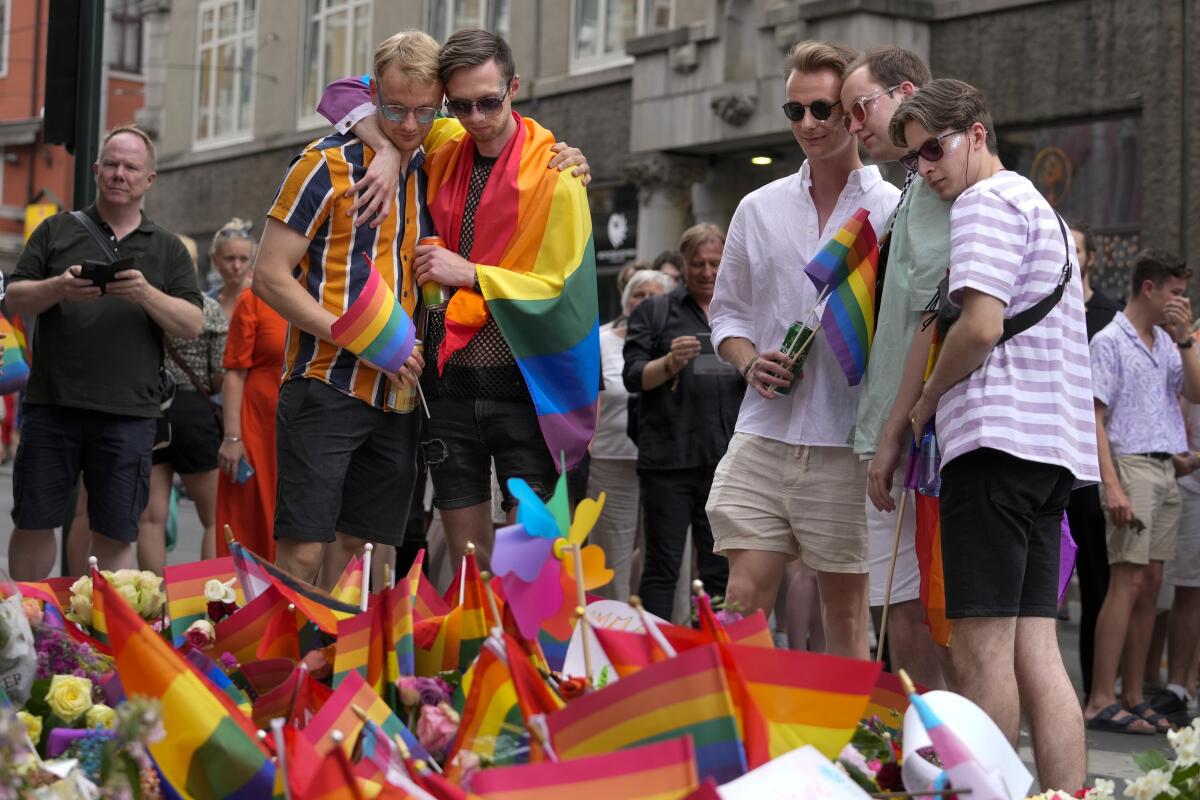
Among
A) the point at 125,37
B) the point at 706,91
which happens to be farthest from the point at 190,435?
the point at 125,37

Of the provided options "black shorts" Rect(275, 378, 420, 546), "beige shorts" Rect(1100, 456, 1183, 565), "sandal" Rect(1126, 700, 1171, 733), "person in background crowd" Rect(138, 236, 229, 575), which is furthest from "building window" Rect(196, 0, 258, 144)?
"black shorts" Rect(275, 378, 420, 546)

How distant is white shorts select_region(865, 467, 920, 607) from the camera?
466 centimetres

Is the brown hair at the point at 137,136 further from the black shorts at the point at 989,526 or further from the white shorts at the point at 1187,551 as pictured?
the white shorts at the point at 1187,551

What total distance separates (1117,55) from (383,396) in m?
9.64

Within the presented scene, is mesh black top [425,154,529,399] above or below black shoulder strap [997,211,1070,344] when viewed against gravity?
below

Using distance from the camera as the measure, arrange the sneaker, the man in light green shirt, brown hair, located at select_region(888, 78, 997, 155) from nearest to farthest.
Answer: brown hair, located at select_region(888, 78, 997, 155), the man in light green shirt, the sneaker

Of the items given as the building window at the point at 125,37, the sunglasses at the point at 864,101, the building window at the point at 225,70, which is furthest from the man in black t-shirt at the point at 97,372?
the building window at the point at 125,37

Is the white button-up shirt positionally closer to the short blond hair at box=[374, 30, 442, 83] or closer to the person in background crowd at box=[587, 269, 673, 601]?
the short blond hair at box=[374, 30, 442, 83]

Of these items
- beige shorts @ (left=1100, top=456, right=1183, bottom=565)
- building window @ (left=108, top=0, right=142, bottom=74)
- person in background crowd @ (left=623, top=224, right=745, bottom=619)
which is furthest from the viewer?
building window @ (left=108, top=0, right=142, bottom=74)

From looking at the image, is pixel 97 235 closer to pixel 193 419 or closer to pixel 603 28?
pixel 193 419

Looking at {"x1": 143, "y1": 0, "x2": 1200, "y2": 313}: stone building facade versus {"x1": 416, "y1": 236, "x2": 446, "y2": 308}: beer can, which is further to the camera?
{"x1": 143, "y1": 0, "x2": 1200, "y2": 313}: stone building facade

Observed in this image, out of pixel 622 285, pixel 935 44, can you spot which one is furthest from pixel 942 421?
pixel 935 44

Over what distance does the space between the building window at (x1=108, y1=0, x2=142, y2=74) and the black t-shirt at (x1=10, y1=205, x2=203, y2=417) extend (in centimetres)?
3066

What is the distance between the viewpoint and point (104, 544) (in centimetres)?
654
